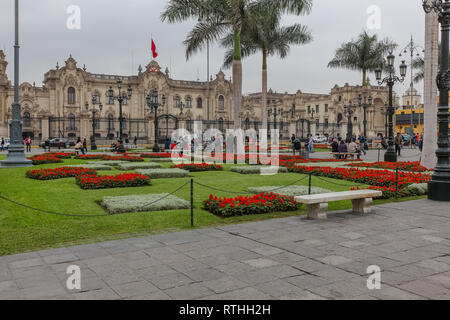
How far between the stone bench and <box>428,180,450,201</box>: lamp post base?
7.08 ft

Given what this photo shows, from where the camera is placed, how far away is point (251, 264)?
483cm

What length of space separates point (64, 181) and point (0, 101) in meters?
52.2

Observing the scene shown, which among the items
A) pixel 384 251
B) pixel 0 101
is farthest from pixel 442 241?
pixel 0 101

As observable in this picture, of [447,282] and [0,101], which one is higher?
[0,101]

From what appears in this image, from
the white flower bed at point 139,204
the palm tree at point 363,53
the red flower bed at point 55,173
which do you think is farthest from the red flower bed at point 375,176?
the palm tree at point 363,53

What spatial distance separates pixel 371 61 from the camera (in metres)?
35.3

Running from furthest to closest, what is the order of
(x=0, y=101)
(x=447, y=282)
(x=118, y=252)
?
(x=0, y=101) < (x=118, y=252) < (x=447, y=282)

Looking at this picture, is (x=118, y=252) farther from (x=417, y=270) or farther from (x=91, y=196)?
(x=91, y=196)

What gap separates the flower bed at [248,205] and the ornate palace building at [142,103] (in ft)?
130

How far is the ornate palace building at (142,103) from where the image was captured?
187 ft

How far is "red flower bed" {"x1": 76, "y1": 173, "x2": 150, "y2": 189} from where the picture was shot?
1087 centimetres

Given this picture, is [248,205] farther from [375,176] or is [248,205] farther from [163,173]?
[163,173]

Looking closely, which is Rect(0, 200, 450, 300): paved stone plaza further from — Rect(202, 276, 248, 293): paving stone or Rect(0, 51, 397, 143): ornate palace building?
Rect(0, 51, 397, 143): ornate palace building
